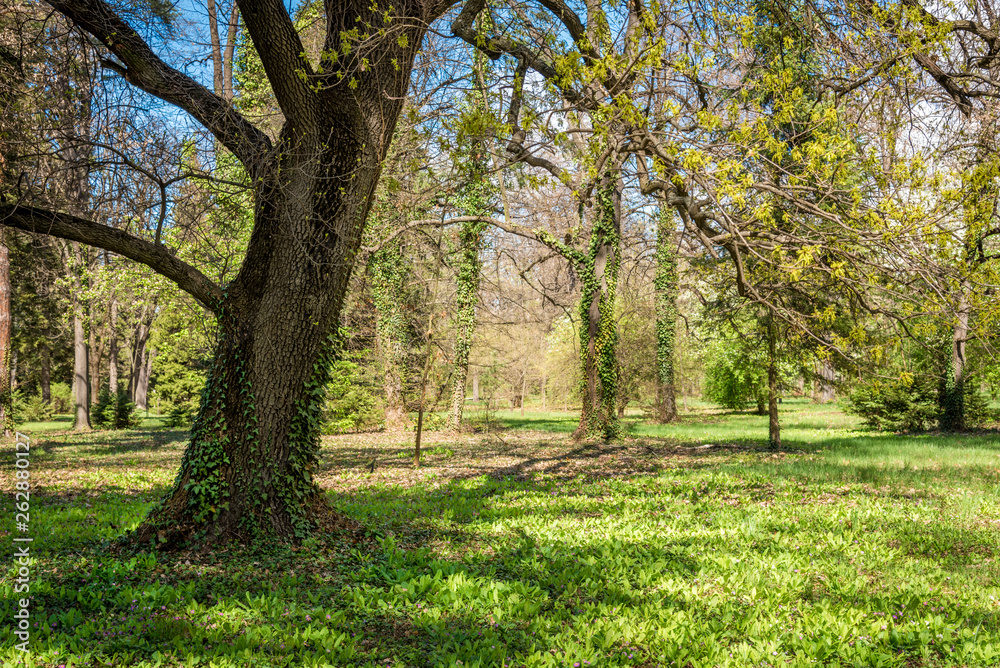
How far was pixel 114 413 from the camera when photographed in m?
24.1

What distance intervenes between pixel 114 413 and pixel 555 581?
81.0ft

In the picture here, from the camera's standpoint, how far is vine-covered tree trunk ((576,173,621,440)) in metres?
16.1

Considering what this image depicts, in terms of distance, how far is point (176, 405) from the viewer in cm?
2589

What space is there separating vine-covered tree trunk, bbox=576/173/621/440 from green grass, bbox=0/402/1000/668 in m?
6.60

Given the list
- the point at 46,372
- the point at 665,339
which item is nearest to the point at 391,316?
the point at 665,339

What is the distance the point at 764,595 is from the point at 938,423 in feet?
65.3

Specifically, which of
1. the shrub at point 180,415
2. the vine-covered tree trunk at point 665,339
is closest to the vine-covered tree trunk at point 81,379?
the shrub at point 180,415

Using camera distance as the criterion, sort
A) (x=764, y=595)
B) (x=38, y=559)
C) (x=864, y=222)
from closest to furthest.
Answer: (x=764, y=595) < (x=38, y=559) < (x=864, y=222)

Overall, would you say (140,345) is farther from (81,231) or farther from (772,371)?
(81,231)

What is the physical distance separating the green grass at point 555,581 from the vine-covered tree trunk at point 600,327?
6603 millimetres


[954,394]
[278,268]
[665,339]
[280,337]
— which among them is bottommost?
[954,394]

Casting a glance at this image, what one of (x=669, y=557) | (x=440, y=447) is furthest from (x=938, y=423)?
(x=669, y=557)

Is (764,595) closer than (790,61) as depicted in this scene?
Yes

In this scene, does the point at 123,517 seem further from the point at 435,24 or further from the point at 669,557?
the point at 435,24
